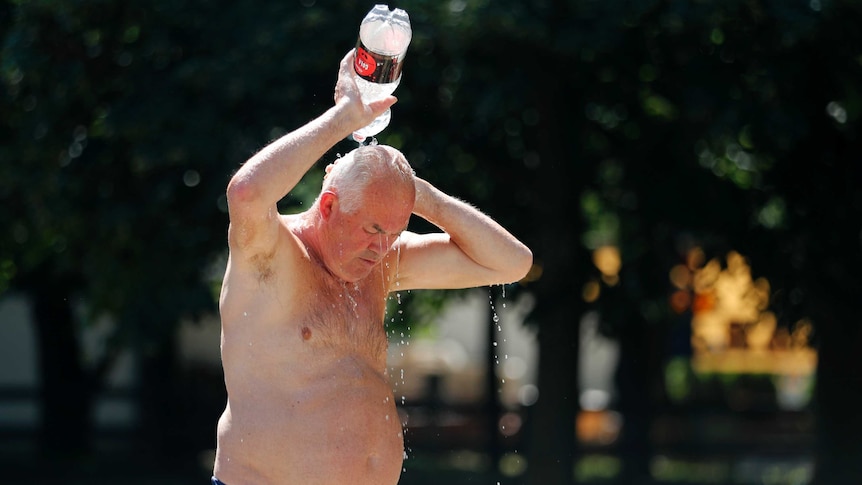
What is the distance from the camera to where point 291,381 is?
3.16m

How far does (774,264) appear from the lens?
Answer: 8.35m

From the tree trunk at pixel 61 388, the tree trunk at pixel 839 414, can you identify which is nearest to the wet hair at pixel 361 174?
the tree trunk at pixel 839 414

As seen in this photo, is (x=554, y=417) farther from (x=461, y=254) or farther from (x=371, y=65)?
(x=371, y=65)

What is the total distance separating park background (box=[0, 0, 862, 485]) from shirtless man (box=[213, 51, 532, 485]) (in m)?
3.39

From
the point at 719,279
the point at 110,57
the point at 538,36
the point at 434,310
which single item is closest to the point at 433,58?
the point at 538,36

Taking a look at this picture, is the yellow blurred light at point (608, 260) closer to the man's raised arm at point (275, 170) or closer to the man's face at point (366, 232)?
the man's face at point (366, 232)

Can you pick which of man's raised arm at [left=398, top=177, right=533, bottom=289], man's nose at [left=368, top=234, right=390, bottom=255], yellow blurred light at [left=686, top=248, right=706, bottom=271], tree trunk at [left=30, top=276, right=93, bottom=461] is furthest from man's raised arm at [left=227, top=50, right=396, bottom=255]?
tree trunk at [left=30, top=276, right=93, bottom=461]

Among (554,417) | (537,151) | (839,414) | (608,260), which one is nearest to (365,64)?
(537,151)

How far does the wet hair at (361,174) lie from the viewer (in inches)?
120

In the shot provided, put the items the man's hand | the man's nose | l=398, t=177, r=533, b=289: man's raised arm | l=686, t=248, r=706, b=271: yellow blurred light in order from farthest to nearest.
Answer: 1. l=686, t=248, r=706, b=271: yellow blurred light
2. l=398, t=177, r=533, b=289: man's raised arm
3. the man's nose
4. the man's hand

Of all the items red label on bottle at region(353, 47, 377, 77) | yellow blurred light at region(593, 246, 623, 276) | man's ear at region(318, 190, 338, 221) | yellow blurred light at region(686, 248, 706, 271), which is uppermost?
red label on bottle at region(353, 47, 377, 77)

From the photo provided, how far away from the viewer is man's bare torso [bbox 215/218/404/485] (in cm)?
313

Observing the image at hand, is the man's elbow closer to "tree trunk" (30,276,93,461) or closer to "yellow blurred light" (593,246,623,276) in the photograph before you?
"yellow blurred light" (593,246,623,276)

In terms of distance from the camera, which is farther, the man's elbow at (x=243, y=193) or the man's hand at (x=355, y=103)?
the man's hand at (x=355, y=103)
